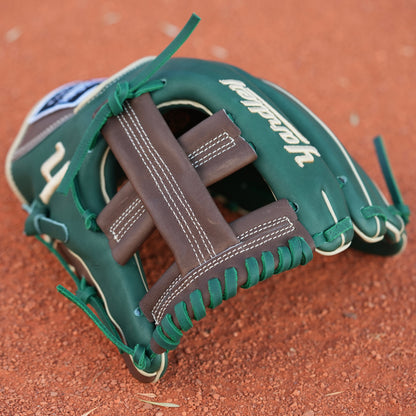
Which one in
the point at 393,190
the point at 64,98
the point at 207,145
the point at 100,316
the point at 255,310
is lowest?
the point at 255,310

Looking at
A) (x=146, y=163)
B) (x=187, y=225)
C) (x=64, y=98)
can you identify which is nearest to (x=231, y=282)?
(x=187, y=225)

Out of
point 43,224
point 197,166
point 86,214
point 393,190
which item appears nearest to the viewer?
point 197,166

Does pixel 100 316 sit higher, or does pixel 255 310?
pixel 100 316

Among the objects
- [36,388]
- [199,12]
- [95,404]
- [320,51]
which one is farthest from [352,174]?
[199,12]

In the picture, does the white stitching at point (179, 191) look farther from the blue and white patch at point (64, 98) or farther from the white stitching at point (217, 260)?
the blue and white patch at point (64, 98)

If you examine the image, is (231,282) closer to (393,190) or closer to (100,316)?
(100,316)

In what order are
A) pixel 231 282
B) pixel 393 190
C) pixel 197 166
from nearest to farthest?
pixel 231 282
pixel 197 166
pixel 393 190

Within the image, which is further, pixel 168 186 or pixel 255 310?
pixel 255 310

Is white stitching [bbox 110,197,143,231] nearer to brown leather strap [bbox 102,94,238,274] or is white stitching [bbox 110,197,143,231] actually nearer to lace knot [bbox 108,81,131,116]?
brown leather strap [bbox 102,94,238,274]
